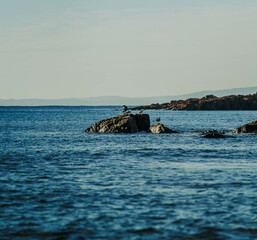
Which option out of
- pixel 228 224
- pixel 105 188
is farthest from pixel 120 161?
pixel 228 224

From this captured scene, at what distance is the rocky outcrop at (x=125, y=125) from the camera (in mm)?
48781

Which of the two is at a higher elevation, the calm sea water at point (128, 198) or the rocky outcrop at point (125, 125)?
the rocky outcrop at point (125, 125)

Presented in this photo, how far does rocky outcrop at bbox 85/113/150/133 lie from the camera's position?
4878 cm

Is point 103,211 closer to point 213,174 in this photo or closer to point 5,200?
point 5,200

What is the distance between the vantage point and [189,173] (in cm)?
1958

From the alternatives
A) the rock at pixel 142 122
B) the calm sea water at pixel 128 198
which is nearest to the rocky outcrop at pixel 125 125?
the rock at pixel 142 122

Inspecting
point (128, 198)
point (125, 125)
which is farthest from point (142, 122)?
point (128, 198)

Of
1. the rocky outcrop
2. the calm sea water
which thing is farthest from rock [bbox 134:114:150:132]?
the calm sea water

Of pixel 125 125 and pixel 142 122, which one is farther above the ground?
pixel 142 122

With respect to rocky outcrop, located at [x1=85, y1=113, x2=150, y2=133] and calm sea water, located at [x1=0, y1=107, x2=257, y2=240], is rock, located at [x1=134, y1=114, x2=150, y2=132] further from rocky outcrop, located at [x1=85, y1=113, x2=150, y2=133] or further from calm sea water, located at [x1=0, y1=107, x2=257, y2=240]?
calm sea water, located at [x1=0, y1=107, x2=257, y2=240]

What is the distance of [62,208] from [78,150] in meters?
18.4

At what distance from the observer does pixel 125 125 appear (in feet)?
160

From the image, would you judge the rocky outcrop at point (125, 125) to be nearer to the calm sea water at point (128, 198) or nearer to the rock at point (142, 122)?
the rock at point (142, 122)

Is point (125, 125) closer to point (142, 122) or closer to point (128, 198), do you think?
point (142, 122)
